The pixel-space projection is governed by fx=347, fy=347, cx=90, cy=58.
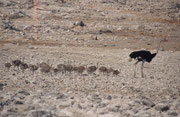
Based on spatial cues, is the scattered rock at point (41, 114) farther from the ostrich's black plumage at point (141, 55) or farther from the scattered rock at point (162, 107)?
the ostrich's black plumage at point (141, 55)

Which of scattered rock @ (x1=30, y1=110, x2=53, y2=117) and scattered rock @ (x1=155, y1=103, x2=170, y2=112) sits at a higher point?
scattered rock @ (x1=30, y1=110, x2=53, y2=117)

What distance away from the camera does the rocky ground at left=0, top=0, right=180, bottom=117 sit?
422 inches

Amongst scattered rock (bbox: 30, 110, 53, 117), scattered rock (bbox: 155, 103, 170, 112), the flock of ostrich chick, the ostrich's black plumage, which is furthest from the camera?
the flock of ostrich chick

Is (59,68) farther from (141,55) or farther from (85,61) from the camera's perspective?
(141,55)

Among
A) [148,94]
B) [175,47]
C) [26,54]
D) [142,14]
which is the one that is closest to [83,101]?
[148,94]

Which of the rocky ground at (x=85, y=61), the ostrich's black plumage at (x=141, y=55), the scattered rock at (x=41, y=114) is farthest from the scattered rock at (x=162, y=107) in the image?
the ostrich's black plumage at (x=141, y=55)

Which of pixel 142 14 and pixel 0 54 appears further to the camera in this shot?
pixel 142 14

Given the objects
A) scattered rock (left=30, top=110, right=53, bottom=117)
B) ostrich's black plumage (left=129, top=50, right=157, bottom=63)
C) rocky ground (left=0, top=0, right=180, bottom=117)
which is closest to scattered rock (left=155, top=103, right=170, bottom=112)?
rocky ground (left=0, top=0, right=180, bottom=117)

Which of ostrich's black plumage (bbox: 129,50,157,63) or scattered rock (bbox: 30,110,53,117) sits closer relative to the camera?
scattered rock (bbox: 30,110,53,117)

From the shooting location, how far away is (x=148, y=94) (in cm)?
1251

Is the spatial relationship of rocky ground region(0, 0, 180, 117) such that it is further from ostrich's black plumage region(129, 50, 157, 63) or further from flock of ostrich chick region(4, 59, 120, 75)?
ostrich's black plumage region(129, 50, 157, 63)

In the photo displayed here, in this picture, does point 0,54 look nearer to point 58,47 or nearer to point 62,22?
point 58,47

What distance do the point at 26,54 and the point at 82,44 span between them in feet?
17.5

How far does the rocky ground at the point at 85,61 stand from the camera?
10.7 meters
